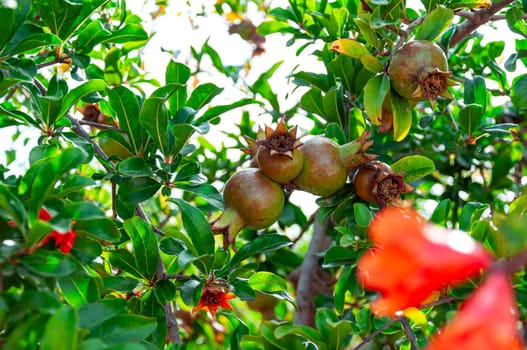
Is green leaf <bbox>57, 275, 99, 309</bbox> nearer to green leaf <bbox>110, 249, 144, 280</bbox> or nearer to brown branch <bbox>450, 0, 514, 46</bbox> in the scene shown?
green leaf <bbox>110, 249, 144, 280</bbox>

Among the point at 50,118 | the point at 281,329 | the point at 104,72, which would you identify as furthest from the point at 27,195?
the point at 104,72

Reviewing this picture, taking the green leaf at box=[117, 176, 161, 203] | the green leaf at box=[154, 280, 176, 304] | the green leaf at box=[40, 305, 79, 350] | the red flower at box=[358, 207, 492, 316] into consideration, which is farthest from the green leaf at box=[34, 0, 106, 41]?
the red flower at box=[358, 207, 492, 316]

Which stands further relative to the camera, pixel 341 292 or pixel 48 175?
pixel 341 292

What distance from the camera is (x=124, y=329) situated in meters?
1.02

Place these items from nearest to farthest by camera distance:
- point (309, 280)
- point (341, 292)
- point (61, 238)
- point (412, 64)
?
point (61, 238) → point (412, 64) → point (341, 292) → point (309, 280)

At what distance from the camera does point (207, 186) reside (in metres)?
1.41

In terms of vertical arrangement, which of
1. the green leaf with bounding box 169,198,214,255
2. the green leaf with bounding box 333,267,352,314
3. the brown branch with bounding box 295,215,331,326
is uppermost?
the green leaf with bounding box 169,198,214,255

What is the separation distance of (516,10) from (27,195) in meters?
1.29

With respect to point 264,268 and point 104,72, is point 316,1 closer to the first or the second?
point 104,72

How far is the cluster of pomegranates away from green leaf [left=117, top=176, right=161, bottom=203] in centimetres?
16

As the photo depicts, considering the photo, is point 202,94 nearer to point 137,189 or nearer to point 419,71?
point 137,189

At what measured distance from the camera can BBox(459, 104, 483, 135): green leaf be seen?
167cm

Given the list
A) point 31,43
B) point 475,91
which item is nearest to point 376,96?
point 475,91

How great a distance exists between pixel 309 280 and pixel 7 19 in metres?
1.55
